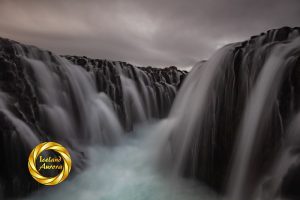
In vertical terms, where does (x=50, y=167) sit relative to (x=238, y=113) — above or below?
below

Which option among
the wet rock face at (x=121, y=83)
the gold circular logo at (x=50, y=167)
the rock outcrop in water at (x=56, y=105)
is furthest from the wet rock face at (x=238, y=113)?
the wet rock face at (x=121, y=83)

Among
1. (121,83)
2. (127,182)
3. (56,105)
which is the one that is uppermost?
(56,105)

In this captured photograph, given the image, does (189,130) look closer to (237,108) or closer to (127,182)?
(237,108)

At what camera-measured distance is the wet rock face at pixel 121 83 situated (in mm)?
11304

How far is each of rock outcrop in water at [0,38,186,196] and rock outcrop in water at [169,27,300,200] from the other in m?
3.61

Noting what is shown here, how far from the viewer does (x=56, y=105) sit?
24.7 feet

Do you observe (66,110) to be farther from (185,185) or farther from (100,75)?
(185,185)

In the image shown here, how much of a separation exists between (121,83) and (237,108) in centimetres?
859

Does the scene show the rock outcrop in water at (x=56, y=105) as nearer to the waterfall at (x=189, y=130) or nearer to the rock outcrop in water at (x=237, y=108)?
the waterfall at (x=189, y=130)

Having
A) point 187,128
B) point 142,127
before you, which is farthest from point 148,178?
point 142,127

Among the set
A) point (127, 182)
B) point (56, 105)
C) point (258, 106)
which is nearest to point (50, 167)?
point (127, 182)

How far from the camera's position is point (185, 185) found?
520 centimetres

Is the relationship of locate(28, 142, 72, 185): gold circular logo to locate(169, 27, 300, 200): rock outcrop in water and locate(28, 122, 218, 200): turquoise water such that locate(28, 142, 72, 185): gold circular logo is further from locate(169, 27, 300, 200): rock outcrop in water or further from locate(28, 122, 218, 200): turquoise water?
locate(169, 27, 300, 200): rock outcrop in water

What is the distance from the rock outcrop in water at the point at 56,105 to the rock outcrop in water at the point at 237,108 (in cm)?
361
